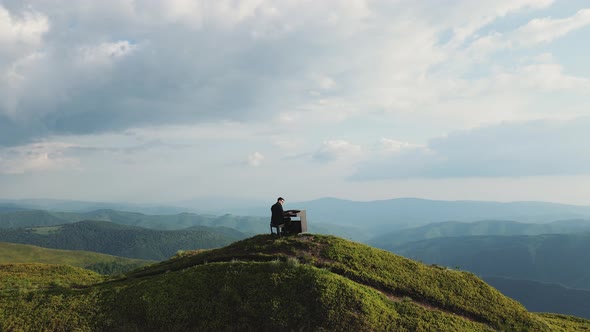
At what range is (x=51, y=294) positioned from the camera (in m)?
22.6

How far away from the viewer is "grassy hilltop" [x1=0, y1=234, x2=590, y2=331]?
18906mm

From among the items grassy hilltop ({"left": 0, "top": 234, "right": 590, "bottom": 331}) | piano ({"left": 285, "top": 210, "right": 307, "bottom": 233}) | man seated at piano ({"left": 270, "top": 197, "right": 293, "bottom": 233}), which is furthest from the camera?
piano ({"left": 285, "top": 210, "right": 307, "bottom": 233})

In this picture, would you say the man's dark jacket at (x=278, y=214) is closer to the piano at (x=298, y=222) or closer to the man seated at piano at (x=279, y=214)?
the man seated at piano at (x=279, y=214)

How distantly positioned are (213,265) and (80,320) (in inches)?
326

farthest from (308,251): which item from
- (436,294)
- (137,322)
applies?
(137,322)

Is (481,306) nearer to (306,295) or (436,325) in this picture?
(436,325)

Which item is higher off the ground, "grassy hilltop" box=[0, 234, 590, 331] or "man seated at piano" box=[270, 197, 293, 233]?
"man seated at piano" box=[270, 197, 293, 233]

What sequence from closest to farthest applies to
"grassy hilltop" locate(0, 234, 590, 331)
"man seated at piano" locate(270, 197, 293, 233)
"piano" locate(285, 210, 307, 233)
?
1. "grassy hilltop" locate(0, 234, 590, 331)
2. "man seated at piano" locate(270, 197, 293, 233)
3. "piano" locate(285, 210, 307, 233)

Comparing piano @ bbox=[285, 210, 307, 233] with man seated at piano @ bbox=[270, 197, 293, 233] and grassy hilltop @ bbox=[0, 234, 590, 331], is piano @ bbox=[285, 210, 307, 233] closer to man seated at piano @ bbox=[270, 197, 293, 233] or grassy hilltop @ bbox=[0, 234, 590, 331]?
man seated at piano @ bbox=[270, 197, 293, 233]

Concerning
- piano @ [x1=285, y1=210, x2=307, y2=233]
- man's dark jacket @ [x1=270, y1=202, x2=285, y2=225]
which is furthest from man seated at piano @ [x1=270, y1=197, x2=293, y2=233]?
piano @ [x1=285, y1=210, x2=307, y2=233]

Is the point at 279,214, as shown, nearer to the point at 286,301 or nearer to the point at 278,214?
the point at 278,214

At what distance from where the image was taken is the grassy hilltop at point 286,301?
1891 centimetres

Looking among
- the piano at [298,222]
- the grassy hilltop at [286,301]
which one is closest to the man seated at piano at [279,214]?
the piano at [298,222]

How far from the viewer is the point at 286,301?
19.5 m
